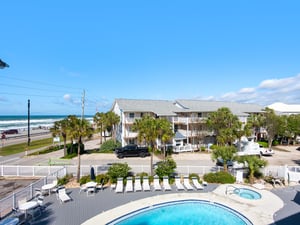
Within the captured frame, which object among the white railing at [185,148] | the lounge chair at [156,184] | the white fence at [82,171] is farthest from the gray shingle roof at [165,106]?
the lounge chair at [156,184]

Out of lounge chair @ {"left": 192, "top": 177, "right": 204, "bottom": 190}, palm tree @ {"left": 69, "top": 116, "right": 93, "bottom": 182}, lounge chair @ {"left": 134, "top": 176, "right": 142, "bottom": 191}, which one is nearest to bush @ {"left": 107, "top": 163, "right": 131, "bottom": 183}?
lounge chair @ {"left": 134, "top": 176, "right": 142, "bottom": 191}

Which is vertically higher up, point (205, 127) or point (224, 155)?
point (205, 127)

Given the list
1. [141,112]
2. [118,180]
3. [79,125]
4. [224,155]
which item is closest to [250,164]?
[224,155]

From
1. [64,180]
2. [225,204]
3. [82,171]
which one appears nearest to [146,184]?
[225,204]

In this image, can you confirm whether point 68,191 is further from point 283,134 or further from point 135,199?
point 283,134

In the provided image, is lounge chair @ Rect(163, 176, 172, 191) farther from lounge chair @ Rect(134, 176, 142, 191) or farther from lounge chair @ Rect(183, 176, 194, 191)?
lounge chair @ Rect(134, 176, 142, 191)

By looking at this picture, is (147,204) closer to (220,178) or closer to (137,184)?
(137,184)
